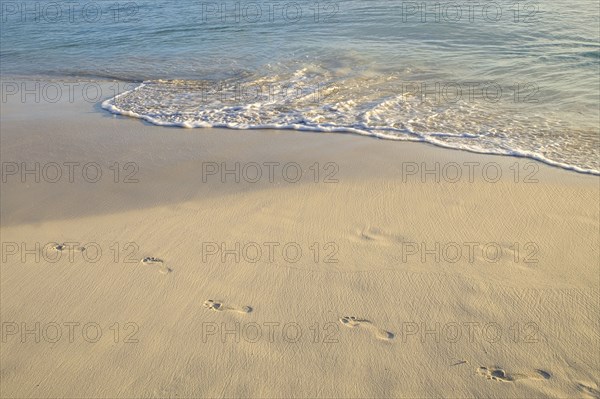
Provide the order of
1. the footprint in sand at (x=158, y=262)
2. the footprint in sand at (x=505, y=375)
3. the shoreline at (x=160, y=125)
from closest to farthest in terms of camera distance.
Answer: the footprint in sand at (x=505, y=375) < the footprint in sand at (x=158, y=262) < the shoreline at (x=160, y=125)

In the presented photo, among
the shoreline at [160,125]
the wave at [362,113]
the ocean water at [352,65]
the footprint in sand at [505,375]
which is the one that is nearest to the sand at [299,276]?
Answer: the footprint in sand at [505,375]

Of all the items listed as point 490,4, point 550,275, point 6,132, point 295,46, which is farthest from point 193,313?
point 490,4

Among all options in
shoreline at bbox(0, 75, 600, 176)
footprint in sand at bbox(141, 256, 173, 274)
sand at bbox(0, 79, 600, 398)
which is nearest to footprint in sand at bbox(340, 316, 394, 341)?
sand at bbox(0, 79, 600, 398)

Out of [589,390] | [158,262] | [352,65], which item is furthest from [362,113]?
[589,390]

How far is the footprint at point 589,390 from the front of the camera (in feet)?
8.95

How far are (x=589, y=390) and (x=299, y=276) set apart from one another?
1.95m

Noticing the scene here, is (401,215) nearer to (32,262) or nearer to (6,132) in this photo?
(32,262)

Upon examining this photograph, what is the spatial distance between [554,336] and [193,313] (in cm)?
237

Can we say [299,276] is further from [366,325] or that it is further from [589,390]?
[589,390]

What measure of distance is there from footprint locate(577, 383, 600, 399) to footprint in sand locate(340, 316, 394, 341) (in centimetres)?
108

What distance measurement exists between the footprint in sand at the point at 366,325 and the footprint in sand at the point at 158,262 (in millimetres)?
1427

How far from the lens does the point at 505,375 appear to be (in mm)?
2865

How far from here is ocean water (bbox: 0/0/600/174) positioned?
6586 mm

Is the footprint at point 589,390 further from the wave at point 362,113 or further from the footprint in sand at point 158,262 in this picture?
the wave at point 362,113
